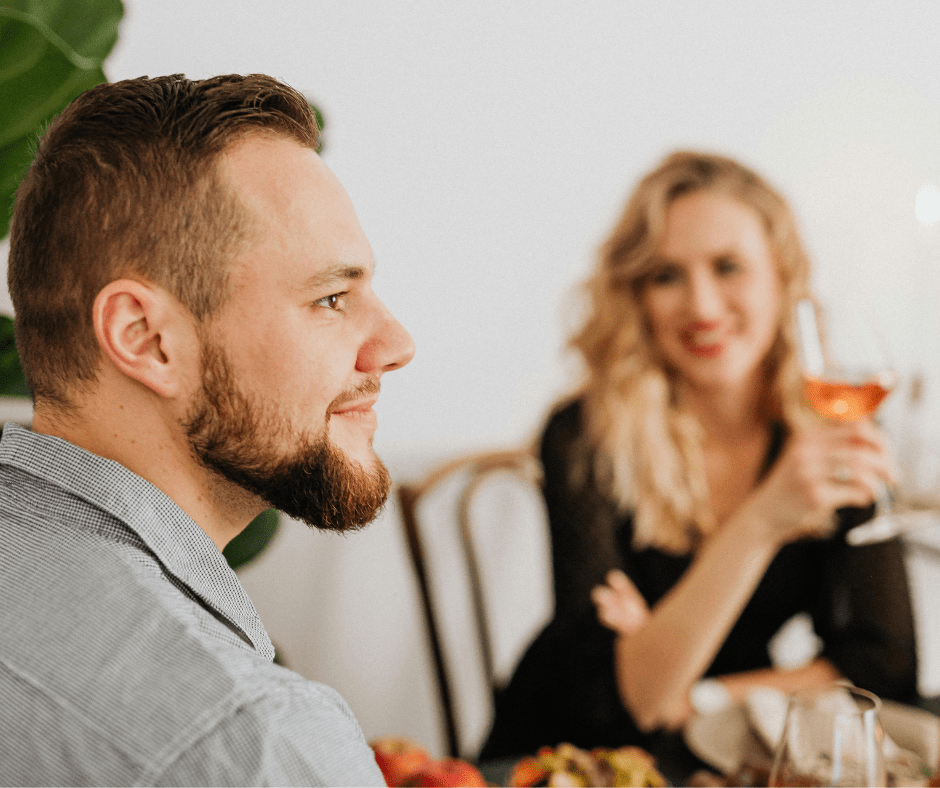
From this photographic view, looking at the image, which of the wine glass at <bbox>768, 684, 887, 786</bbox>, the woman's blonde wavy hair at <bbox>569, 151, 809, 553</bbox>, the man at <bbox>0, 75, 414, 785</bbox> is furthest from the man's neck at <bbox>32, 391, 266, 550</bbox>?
the woman's blonde wavy hair at <bbox>569, 151, 809, 553</bbox>

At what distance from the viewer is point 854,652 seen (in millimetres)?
1226

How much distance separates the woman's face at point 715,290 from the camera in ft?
4.94

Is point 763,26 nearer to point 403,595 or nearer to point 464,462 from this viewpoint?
point 464,462

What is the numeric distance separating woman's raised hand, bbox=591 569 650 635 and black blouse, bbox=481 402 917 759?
18mm

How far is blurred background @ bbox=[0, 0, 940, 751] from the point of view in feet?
4.78

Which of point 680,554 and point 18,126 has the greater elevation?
point 18,126

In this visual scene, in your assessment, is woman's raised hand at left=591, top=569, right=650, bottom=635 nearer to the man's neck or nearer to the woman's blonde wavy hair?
the woman's blonde wavy hair

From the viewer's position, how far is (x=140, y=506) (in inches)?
19.5

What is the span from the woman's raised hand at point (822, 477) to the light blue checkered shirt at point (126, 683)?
3.25 feet

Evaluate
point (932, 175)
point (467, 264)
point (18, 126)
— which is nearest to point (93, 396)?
point (18, 126)

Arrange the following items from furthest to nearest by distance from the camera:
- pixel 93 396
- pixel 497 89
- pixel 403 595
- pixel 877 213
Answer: pixel 877 213 → pixel 403 595 → pixel 497 89 → pixel 93 396

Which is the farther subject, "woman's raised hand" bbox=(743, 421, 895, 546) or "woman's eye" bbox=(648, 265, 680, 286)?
"woman's eye" bbox=(648, 265, 680, 286)

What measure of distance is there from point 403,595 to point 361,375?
1160 mm

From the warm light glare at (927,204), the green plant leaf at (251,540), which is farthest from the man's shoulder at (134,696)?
the warm light glare at (927,204)
